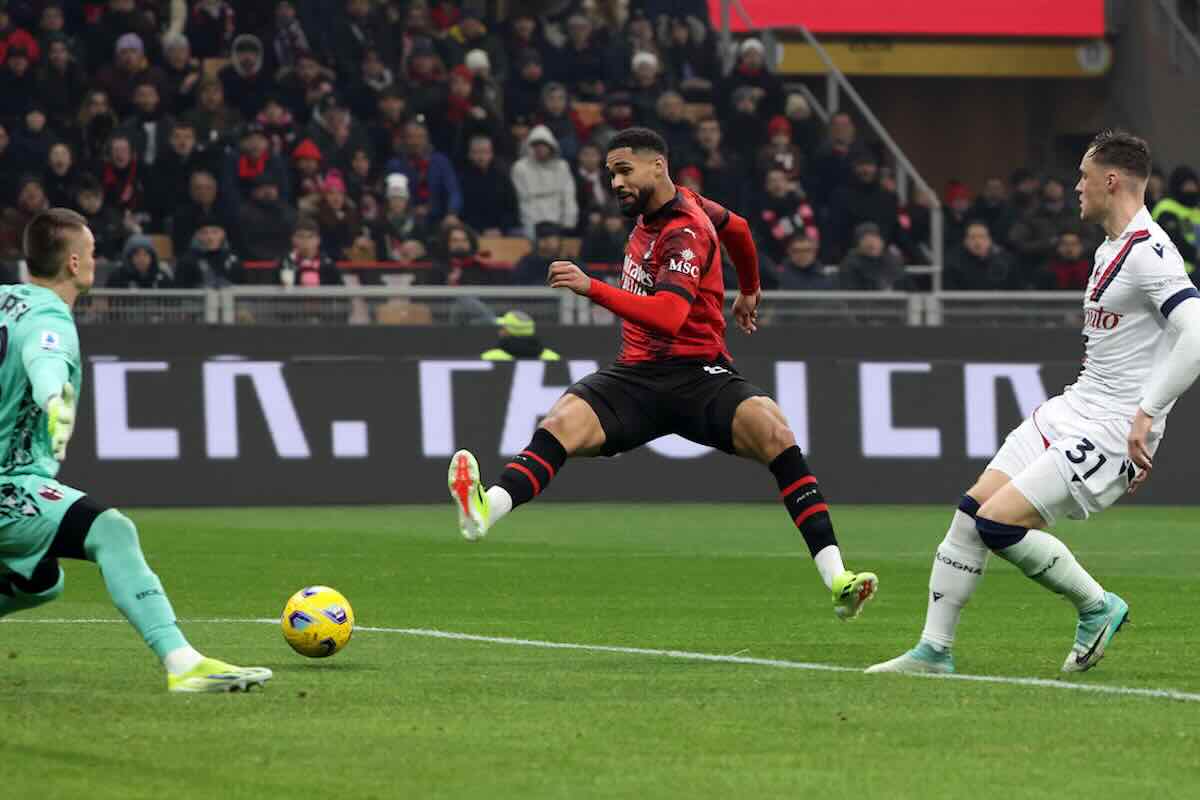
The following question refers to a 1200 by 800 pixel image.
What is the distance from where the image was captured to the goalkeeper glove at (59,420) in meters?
7.56

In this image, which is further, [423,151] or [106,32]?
[106,32]

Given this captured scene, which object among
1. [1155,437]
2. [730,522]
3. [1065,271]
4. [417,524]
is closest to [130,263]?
[417,524]

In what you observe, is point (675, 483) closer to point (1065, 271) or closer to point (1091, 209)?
point (1065, 271)

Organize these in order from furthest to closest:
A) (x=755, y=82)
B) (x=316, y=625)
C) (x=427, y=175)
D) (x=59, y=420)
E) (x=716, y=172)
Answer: (x=755, y=82)
(x=716, y=172)
(x=427, y=175)
(x=316, y=625)
(x=59, y=420)

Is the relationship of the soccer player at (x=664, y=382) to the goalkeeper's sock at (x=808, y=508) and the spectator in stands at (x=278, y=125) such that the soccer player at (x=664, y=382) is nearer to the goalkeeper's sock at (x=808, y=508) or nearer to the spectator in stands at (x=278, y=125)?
the goalkeeper's sock at (x=808, y=508)

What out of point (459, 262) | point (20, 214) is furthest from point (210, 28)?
point (459, 262)

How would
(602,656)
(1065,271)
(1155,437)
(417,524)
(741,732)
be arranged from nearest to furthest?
1. (741,732)
2. (1155,437)
3. (602,656)
4. (417,524)
5. (1065,271)

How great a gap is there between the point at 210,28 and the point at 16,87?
2610 millimetres

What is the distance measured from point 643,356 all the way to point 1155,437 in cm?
274

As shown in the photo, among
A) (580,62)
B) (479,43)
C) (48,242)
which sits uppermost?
(479,43)

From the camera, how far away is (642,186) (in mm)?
11055

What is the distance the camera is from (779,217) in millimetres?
25750

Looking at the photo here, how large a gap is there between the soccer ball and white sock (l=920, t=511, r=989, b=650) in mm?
2395

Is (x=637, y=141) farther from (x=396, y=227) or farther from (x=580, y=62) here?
(x=580, y=62)
